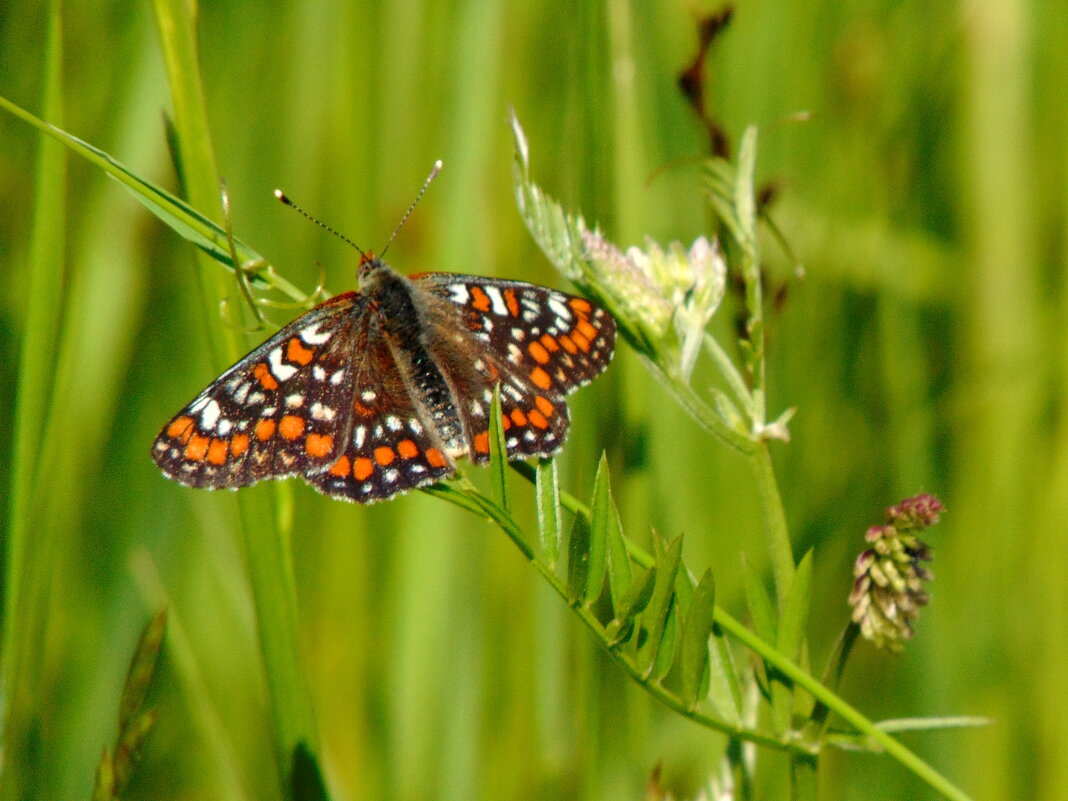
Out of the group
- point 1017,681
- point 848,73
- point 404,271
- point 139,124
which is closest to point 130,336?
point 139,124

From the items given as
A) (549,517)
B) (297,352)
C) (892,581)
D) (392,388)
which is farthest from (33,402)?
(892,581)

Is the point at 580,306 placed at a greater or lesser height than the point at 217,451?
greater

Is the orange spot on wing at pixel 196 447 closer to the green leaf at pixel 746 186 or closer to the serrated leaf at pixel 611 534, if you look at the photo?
the serrated leaf at pixel 611 534

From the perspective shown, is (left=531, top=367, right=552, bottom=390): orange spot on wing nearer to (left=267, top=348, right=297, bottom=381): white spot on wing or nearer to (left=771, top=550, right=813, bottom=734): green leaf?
(left=267, top=348, right=297, bottom=381): white spot on wing

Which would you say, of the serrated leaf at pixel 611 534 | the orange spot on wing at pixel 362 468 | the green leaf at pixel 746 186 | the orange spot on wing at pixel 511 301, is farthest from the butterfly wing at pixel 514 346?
the serrated leaf at pixel 611 534

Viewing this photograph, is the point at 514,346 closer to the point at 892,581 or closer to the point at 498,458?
the point at 498,458

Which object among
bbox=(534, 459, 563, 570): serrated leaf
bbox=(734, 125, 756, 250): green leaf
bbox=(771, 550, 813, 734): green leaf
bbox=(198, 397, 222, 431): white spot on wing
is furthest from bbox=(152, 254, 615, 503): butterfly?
bbox=(771, 550, 813, 734): green leaf
